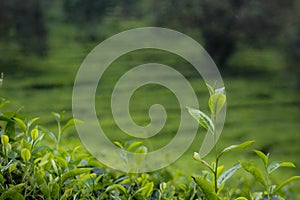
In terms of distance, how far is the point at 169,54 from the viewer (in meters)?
3.62

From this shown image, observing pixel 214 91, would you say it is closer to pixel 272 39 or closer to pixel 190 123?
pixel 190 123

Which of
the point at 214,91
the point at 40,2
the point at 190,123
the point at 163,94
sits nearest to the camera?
the point at 214,91

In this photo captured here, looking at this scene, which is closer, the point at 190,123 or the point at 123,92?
the point at 190,123

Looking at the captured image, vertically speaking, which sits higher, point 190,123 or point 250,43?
point 250,43

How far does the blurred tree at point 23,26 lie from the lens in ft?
11.8

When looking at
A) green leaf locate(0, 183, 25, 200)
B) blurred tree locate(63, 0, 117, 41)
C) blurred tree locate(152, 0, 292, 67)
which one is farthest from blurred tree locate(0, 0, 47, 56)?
green leaf locate(0, 183, 25, 200)

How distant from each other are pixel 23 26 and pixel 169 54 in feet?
3.24

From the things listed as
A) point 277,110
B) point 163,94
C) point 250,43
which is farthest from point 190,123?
point 250,43

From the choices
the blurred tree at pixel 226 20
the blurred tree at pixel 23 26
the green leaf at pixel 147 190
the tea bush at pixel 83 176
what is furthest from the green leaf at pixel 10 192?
the blurred tree at pixel 23 26

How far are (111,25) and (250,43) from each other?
936mm

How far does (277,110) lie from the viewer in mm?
3195

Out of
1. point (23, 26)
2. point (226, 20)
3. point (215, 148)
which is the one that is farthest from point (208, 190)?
point (23, 26)

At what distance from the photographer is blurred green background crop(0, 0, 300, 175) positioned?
3124mm

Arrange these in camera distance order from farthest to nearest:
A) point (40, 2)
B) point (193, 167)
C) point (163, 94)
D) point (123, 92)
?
point (40, 2) < point (123, 92) < point (163, 94) < point (193, 167)
